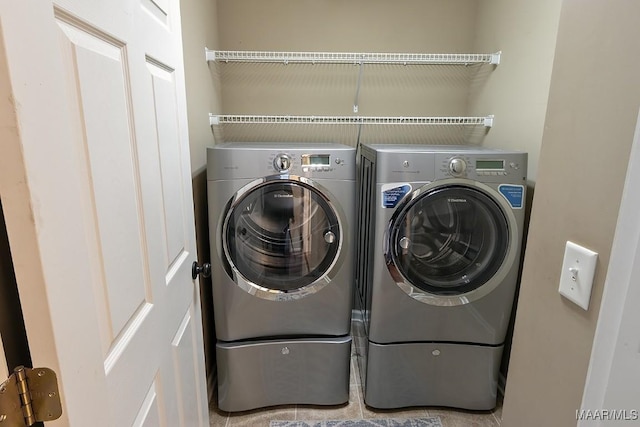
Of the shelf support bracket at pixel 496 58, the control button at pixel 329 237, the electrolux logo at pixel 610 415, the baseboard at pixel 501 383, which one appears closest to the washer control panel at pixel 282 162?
the control button at pixel 329 237

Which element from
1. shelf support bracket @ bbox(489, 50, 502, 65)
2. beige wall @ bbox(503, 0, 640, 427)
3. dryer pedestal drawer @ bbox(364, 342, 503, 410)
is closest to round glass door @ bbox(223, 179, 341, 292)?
dryer pedestal drawer @ bbox(364, 342, 503, 410)

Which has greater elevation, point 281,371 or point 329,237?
point 329,237

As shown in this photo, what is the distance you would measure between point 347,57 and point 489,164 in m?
1.08

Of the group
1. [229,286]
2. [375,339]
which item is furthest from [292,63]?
[375,339]

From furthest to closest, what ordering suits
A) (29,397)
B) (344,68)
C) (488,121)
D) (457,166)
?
(344,68) < (488,121) < (457,166) < (29,397)

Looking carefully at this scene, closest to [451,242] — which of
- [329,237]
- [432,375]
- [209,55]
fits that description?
[329,237]

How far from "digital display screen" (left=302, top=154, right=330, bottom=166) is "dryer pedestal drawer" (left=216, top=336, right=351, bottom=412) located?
0.84m

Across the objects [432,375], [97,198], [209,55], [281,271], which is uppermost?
[209,55]

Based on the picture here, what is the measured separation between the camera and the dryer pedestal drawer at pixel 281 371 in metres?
1.72

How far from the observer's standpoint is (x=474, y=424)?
5.84 ft

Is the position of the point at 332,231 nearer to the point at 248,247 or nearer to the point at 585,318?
the point at 248,247

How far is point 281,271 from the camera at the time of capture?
5.51ft

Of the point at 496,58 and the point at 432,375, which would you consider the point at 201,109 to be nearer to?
the point at 496,58

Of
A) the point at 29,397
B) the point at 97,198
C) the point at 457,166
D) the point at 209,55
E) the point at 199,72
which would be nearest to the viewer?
the point at 29,397
